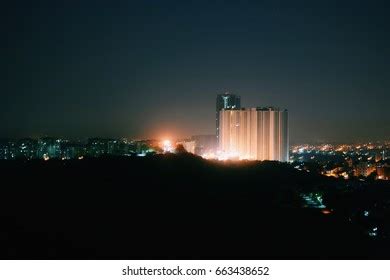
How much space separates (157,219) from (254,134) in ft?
129

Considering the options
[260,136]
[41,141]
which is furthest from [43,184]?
[260,136]

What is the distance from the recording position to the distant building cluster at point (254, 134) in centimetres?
5162

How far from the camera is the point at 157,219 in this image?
13719 millimetres

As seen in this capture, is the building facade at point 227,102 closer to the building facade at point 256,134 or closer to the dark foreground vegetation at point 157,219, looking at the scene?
the building facade at point 256,134

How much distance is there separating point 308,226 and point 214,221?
2.92 metres

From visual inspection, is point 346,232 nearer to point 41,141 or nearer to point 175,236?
point 175,236

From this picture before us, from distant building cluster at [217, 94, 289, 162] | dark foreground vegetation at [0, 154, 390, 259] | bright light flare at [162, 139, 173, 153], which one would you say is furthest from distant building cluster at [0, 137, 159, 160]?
dark foreground vegetation at [0, 154, 390, 259]

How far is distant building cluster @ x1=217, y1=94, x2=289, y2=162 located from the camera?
5162 cm

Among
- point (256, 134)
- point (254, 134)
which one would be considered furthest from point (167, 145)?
point (256, 134)

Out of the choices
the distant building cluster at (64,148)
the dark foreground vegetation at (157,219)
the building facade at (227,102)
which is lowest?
the dark foreground vegetation at (157,219)

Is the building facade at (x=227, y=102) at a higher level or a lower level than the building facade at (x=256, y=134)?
higher

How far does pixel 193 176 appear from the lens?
24.7 metres

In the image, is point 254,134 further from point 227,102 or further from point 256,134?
point 227,102

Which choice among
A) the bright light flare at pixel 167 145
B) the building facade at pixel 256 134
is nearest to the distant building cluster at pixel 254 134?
the building facade at pixel 256 134
